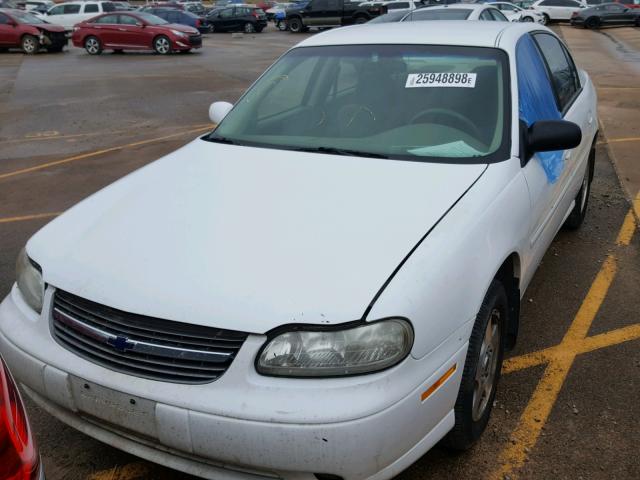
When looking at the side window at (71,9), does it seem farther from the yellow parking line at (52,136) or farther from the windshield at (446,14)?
the yellow parking line at (52,136)

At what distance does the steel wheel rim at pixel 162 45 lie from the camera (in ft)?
76.6

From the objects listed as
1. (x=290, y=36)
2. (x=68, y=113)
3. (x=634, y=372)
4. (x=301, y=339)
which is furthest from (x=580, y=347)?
(x=290, y=36)

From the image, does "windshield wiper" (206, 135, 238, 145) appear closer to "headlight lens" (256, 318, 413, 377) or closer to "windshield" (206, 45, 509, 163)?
"windshield" (206, 45, 509, 163)

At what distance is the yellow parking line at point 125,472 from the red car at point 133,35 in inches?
877

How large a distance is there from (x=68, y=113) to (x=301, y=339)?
10.9m

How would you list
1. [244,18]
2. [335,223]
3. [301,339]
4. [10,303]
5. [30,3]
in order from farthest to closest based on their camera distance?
[30,3] → [244,18] → [10,303] → [335,223] → [301,339]

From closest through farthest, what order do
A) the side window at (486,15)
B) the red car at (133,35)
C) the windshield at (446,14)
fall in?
the windshield at (446,14) < the side window at (486,15) < the red car at (133,35)

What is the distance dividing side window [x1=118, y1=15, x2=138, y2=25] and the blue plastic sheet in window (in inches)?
885

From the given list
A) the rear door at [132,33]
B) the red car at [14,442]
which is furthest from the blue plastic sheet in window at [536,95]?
the rear door at [132,33]

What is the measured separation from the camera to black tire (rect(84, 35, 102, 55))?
79.0 ft

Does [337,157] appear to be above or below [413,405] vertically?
above

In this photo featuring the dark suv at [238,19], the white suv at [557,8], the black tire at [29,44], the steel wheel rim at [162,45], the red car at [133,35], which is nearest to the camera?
the red car at [133,35]

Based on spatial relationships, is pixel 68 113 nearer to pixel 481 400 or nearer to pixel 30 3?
pixel 481 400

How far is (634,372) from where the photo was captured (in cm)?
332
